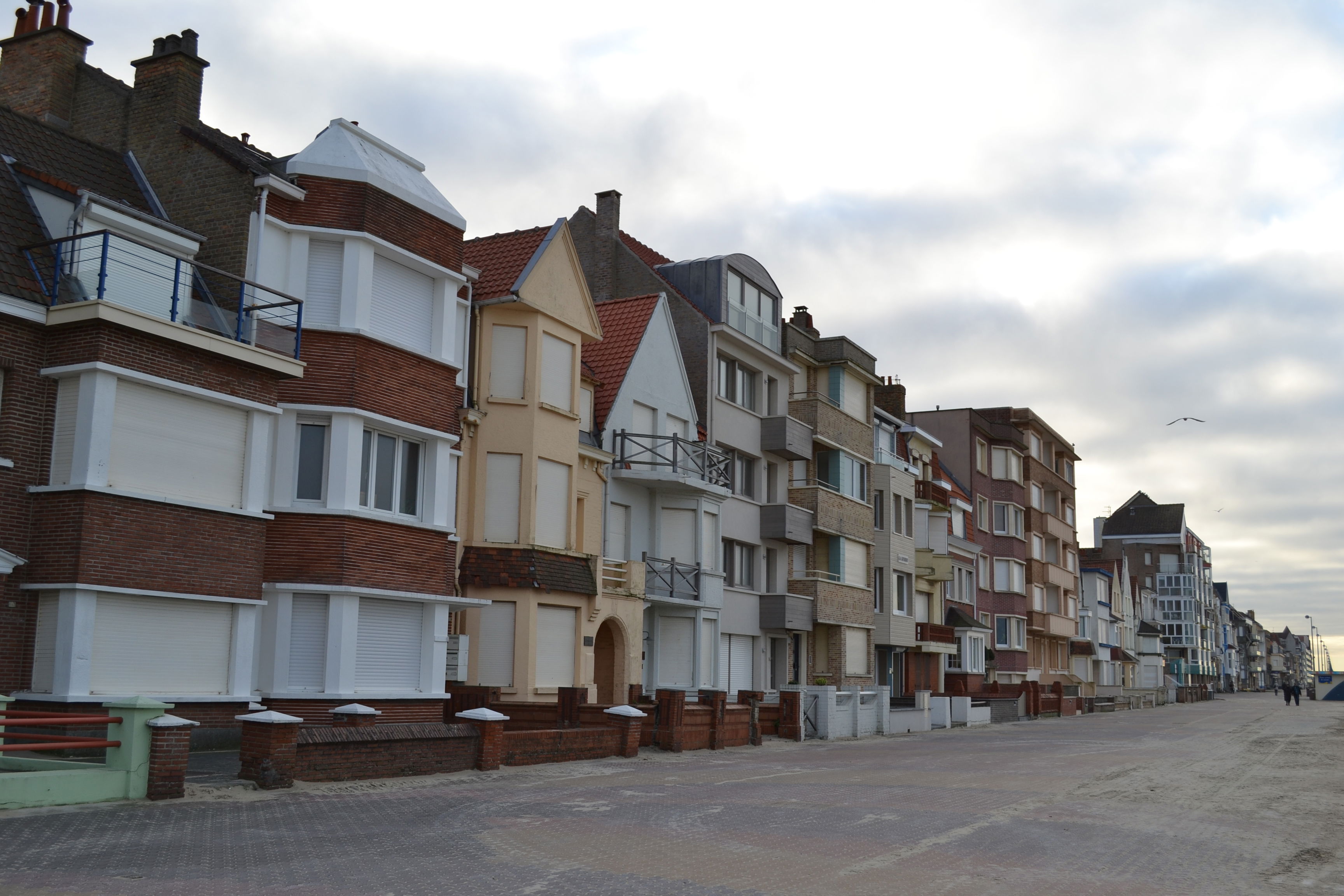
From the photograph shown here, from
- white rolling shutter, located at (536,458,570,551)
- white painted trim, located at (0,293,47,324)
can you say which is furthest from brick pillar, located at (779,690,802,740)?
white painted trim, located at (0,293,47,324)

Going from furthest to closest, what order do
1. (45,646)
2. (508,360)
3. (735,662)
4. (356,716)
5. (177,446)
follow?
(735,662), (508,360), (356,716), (177,446), (45,646)

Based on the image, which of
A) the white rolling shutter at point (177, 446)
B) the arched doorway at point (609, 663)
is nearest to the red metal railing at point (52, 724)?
the white rolling shutter at point (177, 446)

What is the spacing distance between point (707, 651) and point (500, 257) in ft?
39.6

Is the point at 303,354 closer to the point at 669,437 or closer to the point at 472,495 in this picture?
the point at 472,495

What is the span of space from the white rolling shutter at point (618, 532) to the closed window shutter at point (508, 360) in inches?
197

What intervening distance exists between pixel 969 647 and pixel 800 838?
4313 centimetres

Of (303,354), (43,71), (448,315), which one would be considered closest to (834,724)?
(448,315)

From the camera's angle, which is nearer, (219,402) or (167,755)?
(167,755)

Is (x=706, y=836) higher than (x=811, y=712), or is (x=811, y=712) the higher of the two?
(x=811, y=712)

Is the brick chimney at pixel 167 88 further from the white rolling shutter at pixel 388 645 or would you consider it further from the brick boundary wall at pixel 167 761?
the brick boundary wall at pixel 167 761

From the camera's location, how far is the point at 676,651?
31.8 meters

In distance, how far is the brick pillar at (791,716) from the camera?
100ft

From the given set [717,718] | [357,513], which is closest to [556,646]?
[717,718]

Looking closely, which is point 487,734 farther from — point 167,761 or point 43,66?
point 43,66
